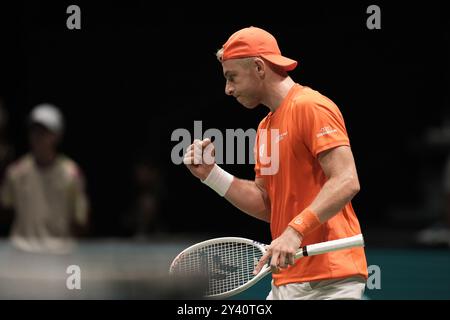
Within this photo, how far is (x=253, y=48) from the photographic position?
155 inches

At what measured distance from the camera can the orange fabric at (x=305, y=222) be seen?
3.62 metres

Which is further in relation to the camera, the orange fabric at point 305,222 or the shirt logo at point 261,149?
the shirt logo at point 261,149

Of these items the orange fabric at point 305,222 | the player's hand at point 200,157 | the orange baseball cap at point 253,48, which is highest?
the orange baseball cap at point 253,48

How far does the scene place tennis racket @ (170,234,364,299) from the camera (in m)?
4.10

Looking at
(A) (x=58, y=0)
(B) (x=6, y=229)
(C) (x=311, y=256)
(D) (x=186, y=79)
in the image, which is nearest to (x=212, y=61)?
(D) (x=186, y=79)

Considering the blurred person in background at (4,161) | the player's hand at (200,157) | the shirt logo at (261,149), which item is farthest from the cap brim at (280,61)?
the blurred person in background at (4,161)

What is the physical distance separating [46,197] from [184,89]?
3.63 m

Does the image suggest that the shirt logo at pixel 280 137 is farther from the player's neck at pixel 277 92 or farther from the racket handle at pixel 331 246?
the racket handle at pixel 331 246

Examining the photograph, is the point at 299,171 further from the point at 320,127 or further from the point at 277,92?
the point at 277,92

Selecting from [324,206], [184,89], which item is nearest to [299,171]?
[324,206]

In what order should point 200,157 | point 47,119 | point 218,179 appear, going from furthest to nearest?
point 47,119 < point 218,179 < point 200,157

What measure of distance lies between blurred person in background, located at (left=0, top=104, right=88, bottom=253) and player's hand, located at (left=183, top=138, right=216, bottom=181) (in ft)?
9.48

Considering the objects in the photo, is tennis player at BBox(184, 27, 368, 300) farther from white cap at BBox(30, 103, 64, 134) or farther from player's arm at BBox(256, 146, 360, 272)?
white cap at BBox(30, 103, 64, 134)

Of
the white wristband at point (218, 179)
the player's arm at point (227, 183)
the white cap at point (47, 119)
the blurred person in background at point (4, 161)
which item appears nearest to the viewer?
the player's arm at point (227, 183)
